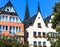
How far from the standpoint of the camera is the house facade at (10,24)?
6295 cm

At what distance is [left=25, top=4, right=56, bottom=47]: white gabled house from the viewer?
65562mm

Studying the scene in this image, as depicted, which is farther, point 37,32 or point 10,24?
point 37,32

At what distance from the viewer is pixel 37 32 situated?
2616 inches

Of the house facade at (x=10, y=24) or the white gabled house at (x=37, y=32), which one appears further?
the white gabled house at (x=37, y=32)

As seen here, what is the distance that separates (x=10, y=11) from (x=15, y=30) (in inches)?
176

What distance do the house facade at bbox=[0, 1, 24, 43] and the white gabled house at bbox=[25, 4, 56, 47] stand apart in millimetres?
2149

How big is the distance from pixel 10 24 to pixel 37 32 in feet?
23.0

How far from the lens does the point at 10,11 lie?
211 ft

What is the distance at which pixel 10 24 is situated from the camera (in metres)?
63.7

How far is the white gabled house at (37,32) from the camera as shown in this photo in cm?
6556

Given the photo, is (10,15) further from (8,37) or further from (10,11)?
(8,37)

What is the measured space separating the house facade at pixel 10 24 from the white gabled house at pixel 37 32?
215 cm

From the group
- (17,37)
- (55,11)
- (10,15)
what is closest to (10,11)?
(10,15)

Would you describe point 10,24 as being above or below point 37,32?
above
